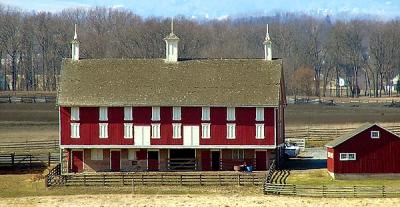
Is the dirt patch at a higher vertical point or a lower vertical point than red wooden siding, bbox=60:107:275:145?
lower

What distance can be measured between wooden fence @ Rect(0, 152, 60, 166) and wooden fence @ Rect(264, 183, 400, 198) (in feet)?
70.0

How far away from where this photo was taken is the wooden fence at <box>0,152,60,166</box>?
229 feet

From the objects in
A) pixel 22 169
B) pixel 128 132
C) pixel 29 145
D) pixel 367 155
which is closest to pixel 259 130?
pixel 367 155

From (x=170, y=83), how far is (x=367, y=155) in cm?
1523

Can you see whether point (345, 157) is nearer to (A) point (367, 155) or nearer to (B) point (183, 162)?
(A) point (367, 155)

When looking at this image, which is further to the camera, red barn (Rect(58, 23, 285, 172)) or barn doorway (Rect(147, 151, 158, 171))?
barn doorway (Rect(147, 151, 158, 171))

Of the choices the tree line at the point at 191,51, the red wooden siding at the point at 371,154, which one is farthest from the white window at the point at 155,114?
the tree line at the point at 191,51

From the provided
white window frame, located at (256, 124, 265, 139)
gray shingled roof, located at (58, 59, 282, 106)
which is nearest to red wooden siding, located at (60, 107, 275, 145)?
white window frame, located at (256, 124, 265, 139)

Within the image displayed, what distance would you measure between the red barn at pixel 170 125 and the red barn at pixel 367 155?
589 centimetres

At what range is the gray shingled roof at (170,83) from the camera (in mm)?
66750

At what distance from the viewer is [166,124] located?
66.7 metres

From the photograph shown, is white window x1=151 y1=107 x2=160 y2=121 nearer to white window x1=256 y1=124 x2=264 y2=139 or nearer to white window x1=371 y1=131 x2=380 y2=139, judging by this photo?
white window x1=256 y1=124 x2=264 y2=139

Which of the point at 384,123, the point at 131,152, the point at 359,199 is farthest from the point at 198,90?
the point at 384,123

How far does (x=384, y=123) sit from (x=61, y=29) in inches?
2916
